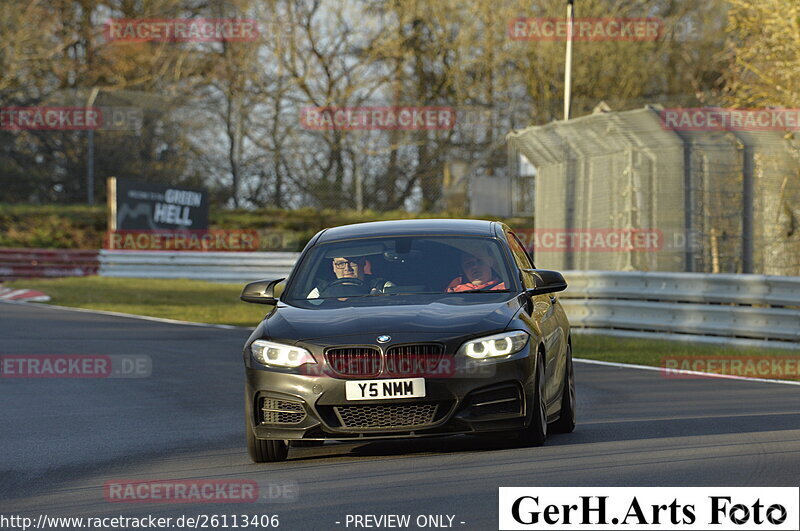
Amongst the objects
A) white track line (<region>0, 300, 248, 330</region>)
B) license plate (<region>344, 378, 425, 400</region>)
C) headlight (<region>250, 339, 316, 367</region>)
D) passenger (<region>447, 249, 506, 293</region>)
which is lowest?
white track line (<region>0, 300, 248, 330</region>)

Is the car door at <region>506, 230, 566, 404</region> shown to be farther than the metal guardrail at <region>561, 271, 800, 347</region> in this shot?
No

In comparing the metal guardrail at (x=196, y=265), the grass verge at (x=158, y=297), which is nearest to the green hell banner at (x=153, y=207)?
the metal guardrail at (x=196, y=265)

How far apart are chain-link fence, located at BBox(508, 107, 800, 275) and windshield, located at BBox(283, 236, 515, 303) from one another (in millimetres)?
9148

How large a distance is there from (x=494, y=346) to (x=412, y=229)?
164 centimetres

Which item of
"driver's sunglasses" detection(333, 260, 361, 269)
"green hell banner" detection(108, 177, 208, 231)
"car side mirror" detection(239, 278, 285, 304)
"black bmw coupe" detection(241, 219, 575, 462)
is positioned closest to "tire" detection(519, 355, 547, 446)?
"black bmw coupe" detection(241, 219, 575, 462)

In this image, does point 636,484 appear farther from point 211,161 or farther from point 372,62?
point 372,62

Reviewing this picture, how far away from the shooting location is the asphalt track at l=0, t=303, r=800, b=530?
6672 millimetres

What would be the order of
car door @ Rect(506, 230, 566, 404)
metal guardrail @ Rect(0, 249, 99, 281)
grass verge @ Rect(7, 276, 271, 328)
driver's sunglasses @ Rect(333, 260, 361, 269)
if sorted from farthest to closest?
metal guardrail @ Rect(0, 249, 99, 281), grass verge @ Rect(7, 276, 271, 328), driver's sunglasses @ Rect(333, 260, 361, 269), car door @ Rect(506, 230, 566, 404)

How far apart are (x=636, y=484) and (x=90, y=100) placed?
89.3 feet

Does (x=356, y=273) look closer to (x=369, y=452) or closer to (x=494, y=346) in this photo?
(x=369, y=452)

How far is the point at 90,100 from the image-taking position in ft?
106

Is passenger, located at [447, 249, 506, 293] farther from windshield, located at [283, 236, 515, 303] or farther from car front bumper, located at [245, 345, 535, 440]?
car front bumper, located at [245, 345, 535, 440]

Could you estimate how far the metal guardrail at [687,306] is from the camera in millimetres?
15844

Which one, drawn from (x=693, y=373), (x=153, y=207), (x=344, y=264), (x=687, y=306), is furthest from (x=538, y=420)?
(x=153, y=207)
